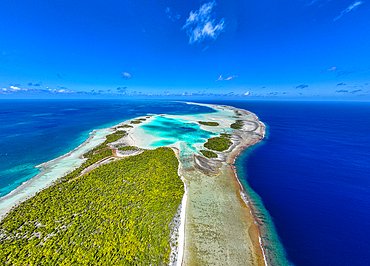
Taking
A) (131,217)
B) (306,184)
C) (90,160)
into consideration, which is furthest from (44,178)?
(306,184)

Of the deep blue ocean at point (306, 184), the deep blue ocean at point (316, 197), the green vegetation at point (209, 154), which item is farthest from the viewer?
the green vegetation at point (209, 154)

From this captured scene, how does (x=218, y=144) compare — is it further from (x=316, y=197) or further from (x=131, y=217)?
(x=131, y=217)

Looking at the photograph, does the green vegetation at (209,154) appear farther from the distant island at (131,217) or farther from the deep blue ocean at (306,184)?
the deep blue ocean at (306,184)

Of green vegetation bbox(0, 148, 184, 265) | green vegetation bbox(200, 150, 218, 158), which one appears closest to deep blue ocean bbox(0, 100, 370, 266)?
green vegetation bbox(200, 150, 218, 158)

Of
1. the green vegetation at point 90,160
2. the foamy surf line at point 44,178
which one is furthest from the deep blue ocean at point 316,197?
the foamy surf line at point 44,178

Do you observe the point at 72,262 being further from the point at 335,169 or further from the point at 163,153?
the point at 335,169

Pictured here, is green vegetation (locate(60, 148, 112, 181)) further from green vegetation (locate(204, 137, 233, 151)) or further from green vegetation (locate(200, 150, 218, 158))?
green vegetation (locate(204, 137, 233, 151))

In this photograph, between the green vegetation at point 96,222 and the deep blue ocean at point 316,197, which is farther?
the deep blue ocean at point 316,197

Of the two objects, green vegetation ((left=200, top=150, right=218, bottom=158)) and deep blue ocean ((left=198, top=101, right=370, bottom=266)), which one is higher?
green vegetation ((left=200, top=150, right=218, bottom=158))
